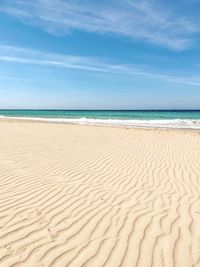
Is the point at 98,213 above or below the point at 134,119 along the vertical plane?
above

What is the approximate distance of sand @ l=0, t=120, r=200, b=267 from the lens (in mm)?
3648

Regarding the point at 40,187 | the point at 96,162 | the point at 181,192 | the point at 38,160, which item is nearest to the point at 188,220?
the point at 181,192

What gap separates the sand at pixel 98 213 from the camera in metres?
3.65

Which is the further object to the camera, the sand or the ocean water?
the ocean water

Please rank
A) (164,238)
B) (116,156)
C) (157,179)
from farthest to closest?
(116,156), (157,179), (164,238)

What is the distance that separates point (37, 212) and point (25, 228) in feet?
1.93

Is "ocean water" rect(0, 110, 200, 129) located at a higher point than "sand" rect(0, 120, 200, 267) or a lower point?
lower

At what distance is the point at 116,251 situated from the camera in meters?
3.75

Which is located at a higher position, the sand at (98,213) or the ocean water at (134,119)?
the sand at (98,213)

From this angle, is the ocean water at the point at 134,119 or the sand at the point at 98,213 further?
the ocean water at the point at 134,119

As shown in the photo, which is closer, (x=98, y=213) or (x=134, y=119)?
(x=98, y=213)

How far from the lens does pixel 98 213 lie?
16.2 ft

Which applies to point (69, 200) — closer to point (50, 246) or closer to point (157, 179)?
point (50, 246)

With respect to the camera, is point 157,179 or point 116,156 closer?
point 157,179
